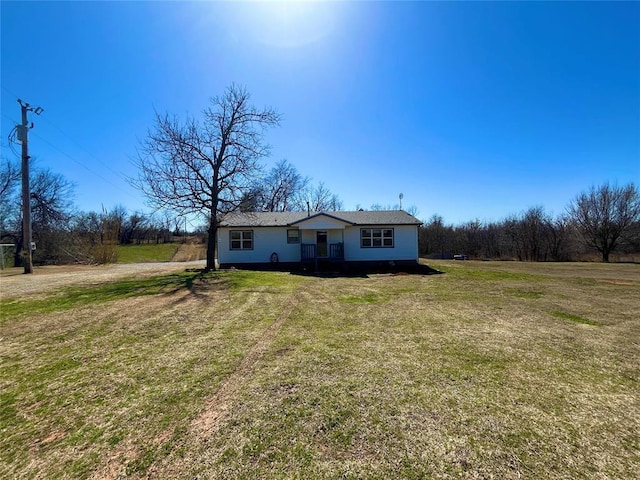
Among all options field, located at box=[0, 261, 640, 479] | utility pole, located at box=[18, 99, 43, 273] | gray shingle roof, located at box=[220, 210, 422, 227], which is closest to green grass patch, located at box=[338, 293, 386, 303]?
field, located at box=[0, 261, 640, 479]

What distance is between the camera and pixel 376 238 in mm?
18578

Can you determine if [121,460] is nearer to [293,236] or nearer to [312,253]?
[312,253]

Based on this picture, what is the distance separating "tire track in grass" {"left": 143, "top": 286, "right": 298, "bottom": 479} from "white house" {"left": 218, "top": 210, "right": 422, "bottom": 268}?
13340 millimetres

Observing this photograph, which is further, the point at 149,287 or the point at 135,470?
the point at 149,287

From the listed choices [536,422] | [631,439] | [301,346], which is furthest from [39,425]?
[631,439]

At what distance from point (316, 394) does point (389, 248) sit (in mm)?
15911

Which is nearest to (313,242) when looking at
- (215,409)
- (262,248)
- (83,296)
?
(262,248)

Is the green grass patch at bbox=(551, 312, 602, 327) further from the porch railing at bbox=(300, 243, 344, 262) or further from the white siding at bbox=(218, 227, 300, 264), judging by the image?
the white siding at bbox=(218, 227, 300, 264)

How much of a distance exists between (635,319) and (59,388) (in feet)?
33.6

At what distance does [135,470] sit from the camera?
2.19 metres

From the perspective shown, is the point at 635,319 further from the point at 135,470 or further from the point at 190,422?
the point at 135,470

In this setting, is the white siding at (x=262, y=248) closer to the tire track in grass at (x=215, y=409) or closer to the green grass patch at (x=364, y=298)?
the green grass patch at (x=364, y=298)

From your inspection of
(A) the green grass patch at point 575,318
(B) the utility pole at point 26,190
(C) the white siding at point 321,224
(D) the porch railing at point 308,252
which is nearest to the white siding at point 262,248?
(D) the porch railing at point 308,252

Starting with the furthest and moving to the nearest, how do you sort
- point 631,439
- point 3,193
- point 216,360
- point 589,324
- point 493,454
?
1. point 3,193
2. point 589,324
3. point 216,360
4. point 631,439
5. point 493,454
